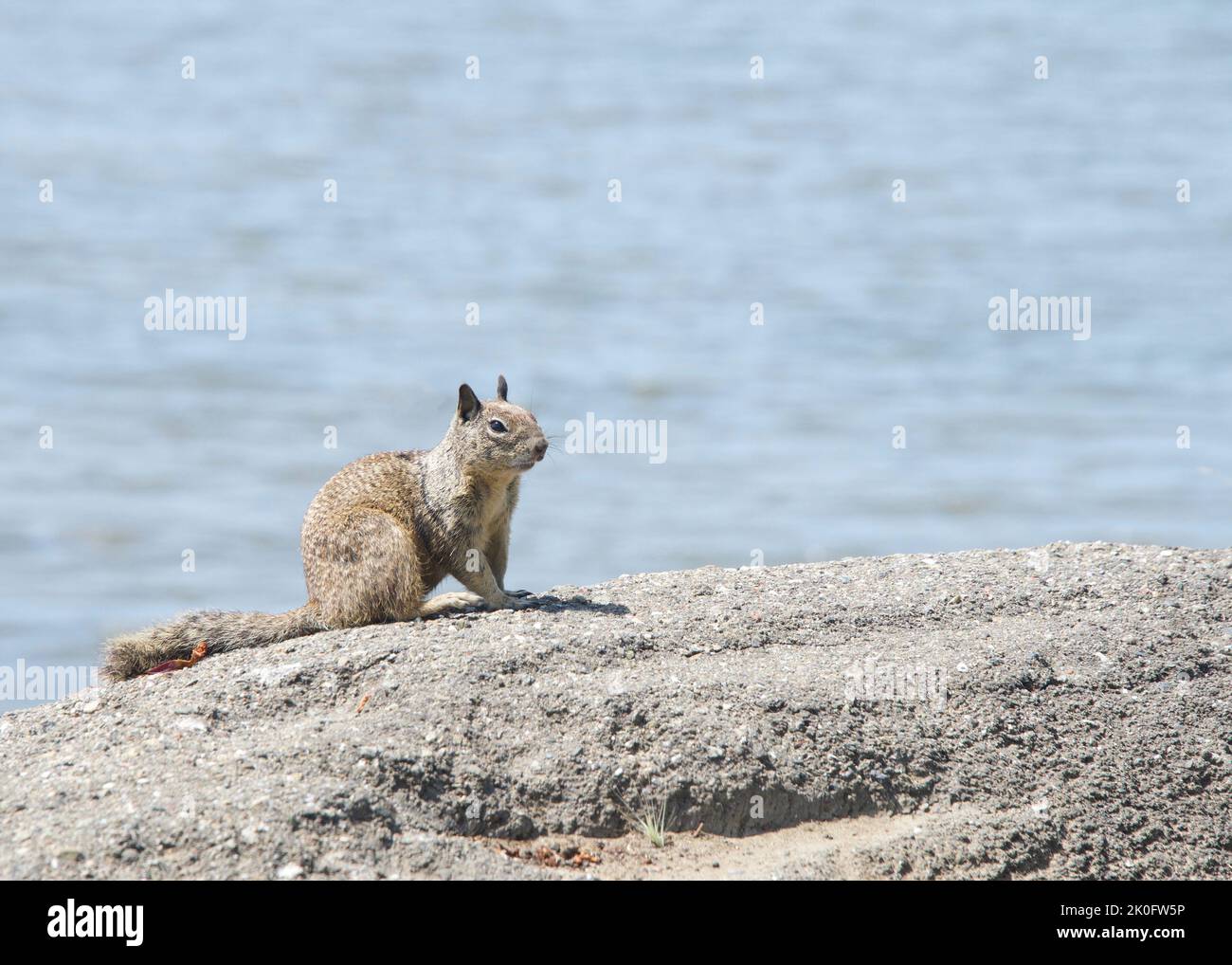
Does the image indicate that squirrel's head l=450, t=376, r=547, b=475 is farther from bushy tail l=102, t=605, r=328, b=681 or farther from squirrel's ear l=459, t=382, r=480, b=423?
bushy tail l=102, t=605, r=328, b=681

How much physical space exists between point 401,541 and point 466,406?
0.85 m

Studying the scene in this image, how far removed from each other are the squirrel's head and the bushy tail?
4.24 feet

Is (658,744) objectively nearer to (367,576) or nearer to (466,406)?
(367,576)

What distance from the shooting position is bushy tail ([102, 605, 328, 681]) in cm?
657

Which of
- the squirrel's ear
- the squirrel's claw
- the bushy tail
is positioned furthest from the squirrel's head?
the squirrel's claw

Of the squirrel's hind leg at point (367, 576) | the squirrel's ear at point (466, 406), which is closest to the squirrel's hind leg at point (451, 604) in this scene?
the squirrel's hind leg at point (367, 576)

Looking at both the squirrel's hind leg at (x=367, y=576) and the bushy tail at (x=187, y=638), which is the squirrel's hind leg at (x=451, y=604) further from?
the bushy tail at (x=187, y=638)

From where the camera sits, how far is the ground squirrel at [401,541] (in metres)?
6.69

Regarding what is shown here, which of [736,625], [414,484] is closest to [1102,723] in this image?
[736,625]

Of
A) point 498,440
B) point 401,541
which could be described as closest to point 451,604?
point 401,541

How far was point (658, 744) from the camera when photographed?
537 cm

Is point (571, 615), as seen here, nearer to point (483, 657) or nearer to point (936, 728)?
point (483, 657)

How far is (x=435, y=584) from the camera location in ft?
24.2
